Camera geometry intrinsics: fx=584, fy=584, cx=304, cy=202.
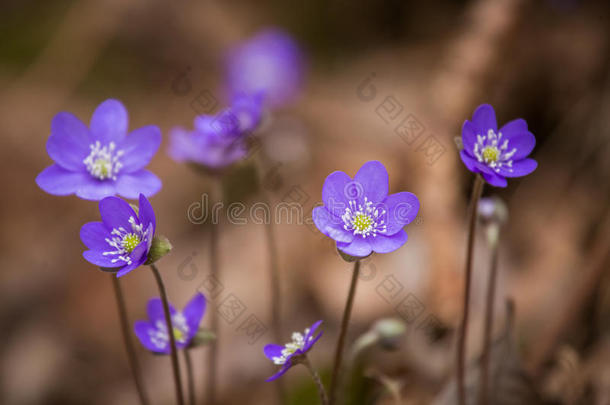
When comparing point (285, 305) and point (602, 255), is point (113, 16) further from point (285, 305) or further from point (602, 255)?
point (602, 255)

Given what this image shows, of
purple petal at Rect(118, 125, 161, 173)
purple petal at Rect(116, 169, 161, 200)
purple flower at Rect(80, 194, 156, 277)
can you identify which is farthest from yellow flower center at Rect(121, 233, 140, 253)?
purple petal at Rect(118, 125, 161, 173)

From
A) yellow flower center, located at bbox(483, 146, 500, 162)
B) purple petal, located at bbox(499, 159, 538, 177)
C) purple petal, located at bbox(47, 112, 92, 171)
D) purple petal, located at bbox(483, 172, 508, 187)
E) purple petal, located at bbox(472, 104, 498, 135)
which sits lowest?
purple petal, located at bbox(483, 172, 508, 187)

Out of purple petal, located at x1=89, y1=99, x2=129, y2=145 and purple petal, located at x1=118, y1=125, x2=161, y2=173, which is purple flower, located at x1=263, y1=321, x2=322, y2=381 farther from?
purple petal, located at x1=89, y1=99, x2=129, y2=145

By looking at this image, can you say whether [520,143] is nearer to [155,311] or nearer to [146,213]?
[146,213]

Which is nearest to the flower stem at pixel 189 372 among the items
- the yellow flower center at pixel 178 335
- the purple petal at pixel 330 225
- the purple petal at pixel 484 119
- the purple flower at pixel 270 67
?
the yellow flower center at pixel 178 335

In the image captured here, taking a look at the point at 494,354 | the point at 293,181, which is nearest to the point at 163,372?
the point at 293,181

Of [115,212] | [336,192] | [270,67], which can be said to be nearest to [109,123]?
[115,212]
